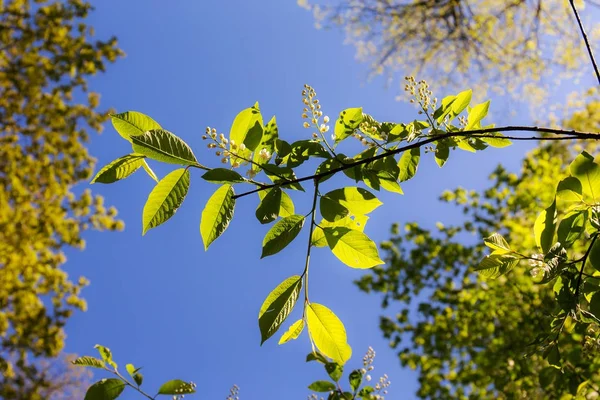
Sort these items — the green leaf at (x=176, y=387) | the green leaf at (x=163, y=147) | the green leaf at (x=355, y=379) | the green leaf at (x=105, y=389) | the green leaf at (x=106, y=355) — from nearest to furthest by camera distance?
the green leaf at (x=163, y=147), the green leaf at (x=105, y=389), the green leaf at (x=176, y=387), the green leaf at (x=106, y=355), the green leaf at (x=355, y=379)

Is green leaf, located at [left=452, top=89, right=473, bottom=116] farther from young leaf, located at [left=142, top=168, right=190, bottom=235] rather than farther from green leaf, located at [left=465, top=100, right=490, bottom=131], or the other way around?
young leaf, located at [left=142, top=168, right=190, bottom=235]

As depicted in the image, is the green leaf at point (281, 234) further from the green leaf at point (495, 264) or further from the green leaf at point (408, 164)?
the green leaf at point (495, 264)

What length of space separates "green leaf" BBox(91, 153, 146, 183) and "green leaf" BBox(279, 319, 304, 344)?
43cm

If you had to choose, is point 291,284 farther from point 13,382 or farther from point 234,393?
point 13,382

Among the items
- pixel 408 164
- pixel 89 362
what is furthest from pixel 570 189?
pixel 89 362

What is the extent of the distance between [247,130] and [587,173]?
2.07 feet

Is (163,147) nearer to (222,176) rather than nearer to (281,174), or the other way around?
(222,176)

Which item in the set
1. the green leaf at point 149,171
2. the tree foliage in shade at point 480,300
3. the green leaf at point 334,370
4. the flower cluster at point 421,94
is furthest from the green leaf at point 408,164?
the tree foliage in shade at point 480,300

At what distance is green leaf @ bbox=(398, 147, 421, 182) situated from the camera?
100 cm

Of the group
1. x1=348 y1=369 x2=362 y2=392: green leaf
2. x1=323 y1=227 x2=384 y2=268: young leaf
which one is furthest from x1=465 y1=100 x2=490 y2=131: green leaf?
x1=348 y1=369 x2=362 y2=392: green leaf

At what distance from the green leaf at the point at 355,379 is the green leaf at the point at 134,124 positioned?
1031 millimetres

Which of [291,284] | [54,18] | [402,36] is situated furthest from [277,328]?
[402,36]

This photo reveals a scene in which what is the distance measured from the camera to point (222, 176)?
0.78m

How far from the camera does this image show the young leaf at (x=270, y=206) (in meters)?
0.83
